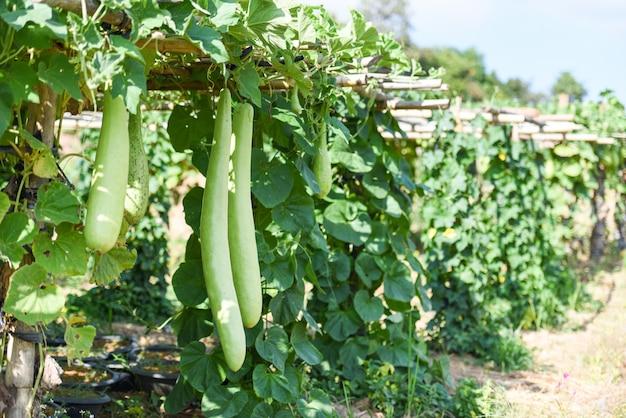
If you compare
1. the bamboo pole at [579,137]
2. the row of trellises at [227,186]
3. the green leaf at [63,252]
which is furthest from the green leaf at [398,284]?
the bamboo pole at [579,137]

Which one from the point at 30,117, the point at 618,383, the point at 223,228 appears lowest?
the point at 618,383

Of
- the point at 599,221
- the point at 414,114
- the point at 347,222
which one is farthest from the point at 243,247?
the point at 599,221

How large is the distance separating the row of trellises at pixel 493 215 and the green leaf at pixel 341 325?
1.77 metres

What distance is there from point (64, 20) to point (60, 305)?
733 millimetres

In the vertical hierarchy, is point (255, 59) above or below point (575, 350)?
above

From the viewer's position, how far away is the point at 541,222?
750 cm

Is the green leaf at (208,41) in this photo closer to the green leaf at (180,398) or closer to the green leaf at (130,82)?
the green leaf at (130,82)

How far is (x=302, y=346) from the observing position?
3.39 meters

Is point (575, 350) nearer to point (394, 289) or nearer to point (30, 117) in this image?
point (394, 289)

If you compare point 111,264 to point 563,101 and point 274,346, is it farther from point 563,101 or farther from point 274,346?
point 563,101

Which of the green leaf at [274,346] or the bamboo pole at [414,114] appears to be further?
the bamboo pole at [414,114]

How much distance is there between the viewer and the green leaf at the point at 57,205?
2.08 m

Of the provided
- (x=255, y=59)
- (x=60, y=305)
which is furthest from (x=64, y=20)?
(x=255, y=59)

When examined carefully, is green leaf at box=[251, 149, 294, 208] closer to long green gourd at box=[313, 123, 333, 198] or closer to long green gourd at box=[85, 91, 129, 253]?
long green gourd at box=[313, 123, 333, 198]
